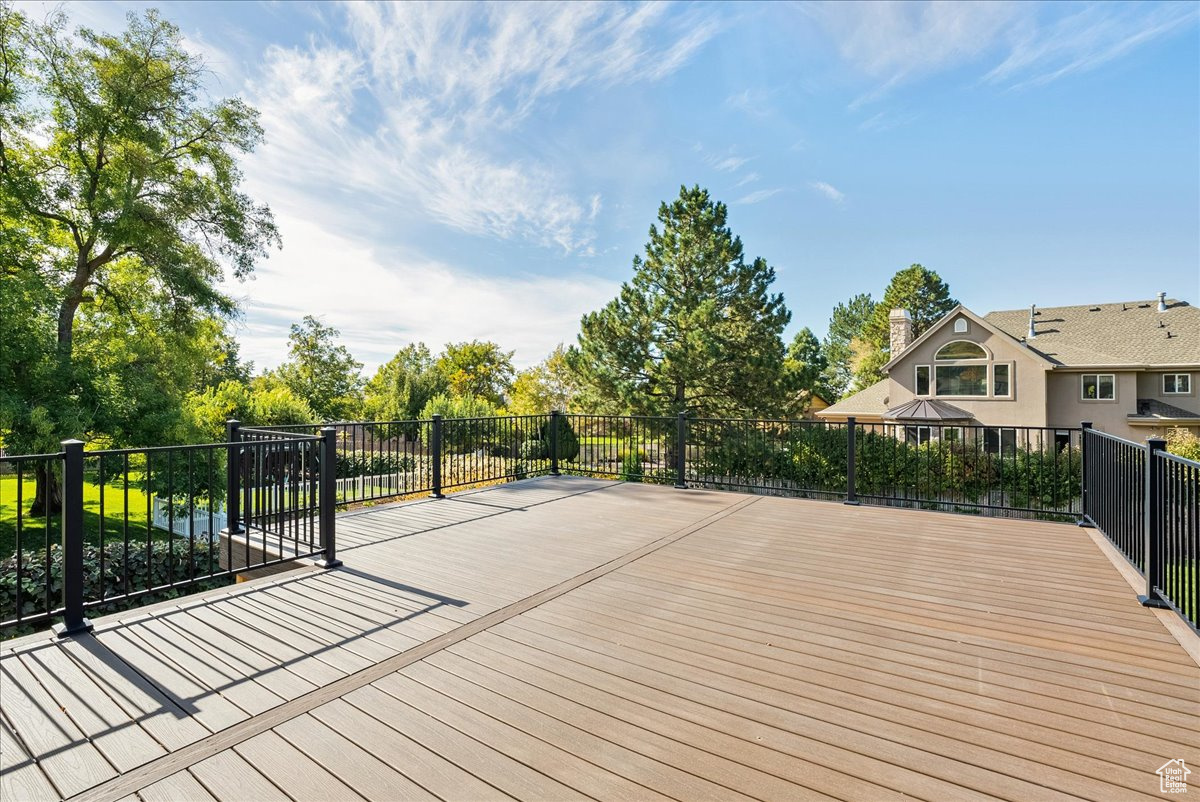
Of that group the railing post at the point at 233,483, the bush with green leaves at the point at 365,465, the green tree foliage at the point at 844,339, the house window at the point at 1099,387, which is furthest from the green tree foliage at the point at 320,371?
the green tree foliage at the point at 844,339

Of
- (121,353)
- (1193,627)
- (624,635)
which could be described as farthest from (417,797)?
(121,353)

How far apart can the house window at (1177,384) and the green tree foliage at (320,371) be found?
3281 centimetres

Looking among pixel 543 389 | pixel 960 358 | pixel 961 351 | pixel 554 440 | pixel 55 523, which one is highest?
pixel 961 351

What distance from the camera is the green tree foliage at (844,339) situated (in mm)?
41438

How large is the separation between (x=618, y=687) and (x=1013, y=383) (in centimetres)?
1965

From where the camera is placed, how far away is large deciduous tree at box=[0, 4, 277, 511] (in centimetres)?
1046

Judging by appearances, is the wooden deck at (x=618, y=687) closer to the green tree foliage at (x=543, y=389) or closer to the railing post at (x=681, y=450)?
the railing post at (x=681, y=450)

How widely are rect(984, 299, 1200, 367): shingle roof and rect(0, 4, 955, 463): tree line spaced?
8986mm

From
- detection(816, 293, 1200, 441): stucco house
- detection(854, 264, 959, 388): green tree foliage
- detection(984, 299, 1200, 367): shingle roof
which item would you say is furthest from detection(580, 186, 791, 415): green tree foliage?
detection(854, 264, 959, 388): green tree foliage

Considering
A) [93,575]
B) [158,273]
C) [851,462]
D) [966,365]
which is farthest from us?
[966,365]

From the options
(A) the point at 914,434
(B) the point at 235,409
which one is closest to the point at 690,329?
(A) the point at 914,434

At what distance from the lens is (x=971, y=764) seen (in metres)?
1.58

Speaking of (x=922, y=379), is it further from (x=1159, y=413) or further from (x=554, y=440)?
(x=554, y=440)

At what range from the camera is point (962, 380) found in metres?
17.4
